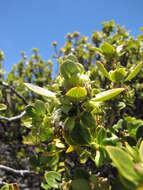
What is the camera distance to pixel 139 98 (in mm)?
3053

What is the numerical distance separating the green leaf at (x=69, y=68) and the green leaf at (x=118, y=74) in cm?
36

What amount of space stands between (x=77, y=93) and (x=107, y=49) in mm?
667

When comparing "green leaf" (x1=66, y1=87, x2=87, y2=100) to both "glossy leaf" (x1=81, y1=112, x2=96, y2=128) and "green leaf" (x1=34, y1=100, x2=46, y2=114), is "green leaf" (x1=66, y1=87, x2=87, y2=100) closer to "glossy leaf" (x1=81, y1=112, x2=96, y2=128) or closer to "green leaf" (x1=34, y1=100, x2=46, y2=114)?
"glossy leaf" (x1=81, y1=112, x2=96, y2=128)

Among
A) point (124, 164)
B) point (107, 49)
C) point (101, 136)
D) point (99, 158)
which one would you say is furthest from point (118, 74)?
point (124, 164)

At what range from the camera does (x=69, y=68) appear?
108 centimetres

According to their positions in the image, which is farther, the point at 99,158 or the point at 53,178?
the point at 53,178

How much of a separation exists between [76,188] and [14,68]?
18.4 ft

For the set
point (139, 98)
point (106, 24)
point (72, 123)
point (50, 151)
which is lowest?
point (50, 151)

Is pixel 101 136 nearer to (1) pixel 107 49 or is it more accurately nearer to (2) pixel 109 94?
(2) pixel 109 94

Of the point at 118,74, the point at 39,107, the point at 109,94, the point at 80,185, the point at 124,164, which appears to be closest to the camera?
the point at 124,164

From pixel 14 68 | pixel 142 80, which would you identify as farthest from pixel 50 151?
pixel 14 68

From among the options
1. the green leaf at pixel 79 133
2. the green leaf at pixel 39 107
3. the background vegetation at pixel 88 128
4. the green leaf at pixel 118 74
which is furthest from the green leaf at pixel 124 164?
the green leaf at pixel 39 107

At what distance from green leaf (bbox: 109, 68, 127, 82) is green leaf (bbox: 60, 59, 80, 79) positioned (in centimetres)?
36

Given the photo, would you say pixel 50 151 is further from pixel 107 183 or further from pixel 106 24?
pixel 106 24
